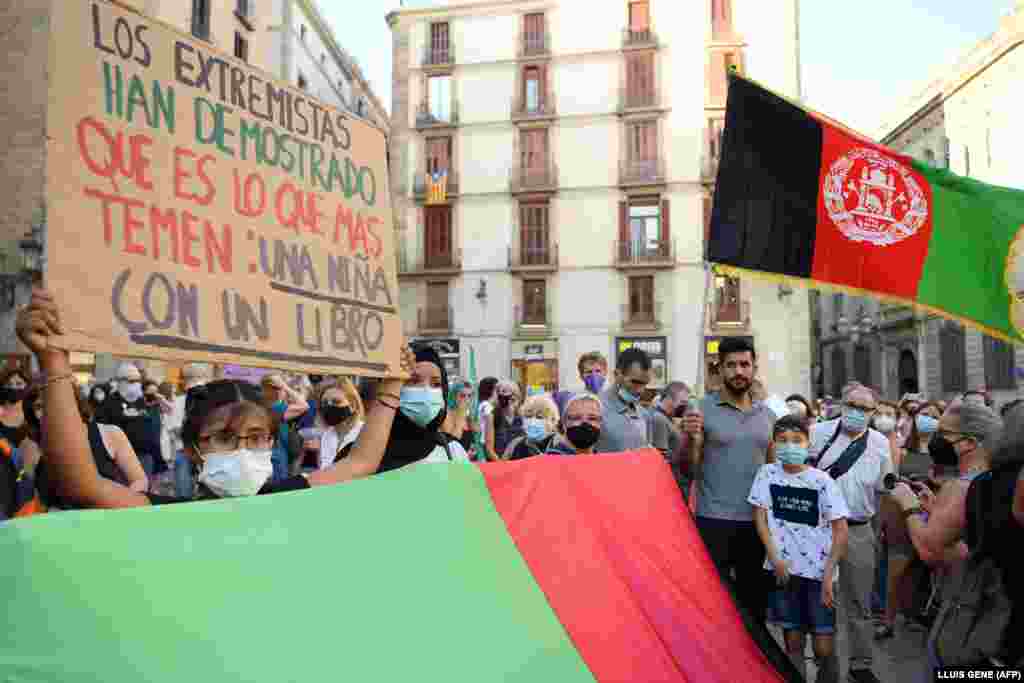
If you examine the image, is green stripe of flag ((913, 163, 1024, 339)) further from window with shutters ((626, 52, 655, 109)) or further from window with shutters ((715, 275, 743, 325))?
window with shutters ((626, 52, 655, 109))

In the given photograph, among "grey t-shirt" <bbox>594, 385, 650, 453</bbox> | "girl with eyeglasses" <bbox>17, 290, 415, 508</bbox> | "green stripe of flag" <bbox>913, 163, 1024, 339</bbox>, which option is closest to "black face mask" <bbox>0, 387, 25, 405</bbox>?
"girl with eyeglasses" <bbox>17, 290, 415, 508</bbox>

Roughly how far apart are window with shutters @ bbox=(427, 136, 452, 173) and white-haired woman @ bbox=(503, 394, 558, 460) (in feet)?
85.5

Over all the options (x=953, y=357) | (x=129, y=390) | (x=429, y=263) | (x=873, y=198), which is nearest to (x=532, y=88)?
(x=429, y=263)

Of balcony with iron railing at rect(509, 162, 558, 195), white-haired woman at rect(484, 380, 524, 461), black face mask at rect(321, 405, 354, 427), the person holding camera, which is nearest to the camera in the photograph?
the person holding camera

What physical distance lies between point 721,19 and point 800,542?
27.7 m

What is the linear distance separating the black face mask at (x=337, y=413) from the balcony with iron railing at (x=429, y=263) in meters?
23.7

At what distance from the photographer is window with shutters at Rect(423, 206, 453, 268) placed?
3002 cm

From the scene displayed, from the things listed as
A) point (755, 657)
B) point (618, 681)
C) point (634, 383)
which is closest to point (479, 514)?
point (618, 681)

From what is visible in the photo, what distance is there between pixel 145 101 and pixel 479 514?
1640 millimetres

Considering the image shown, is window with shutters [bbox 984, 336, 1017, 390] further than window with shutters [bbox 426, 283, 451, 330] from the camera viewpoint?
No

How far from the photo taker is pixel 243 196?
2.70 m

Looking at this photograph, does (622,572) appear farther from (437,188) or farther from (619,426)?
(437,188)

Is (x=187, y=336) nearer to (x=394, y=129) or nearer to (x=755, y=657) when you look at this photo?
(x=755, y=657)

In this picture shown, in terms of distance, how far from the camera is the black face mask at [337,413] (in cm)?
576
